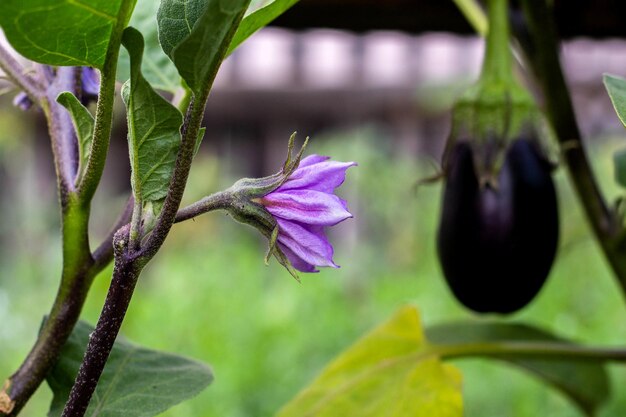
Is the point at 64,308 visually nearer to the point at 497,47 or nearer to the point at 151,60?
the point at 151,60

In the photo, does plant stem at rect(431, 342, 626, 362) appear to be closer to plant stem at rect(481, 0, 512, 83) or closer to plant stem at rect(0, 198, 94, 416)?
plant stem at rect(481, 0, 512, 83)

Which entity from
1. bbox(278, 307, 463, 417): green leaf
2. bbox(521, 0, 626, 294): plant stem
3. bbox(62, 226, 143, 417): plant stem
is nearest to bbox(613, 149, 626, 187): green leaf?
bbox(521, 0, 626, 294): plant stem

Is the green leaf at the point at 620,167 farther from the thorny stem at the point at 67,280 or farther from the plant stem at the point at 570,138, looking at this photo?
the thorny stem at the point at 67,280

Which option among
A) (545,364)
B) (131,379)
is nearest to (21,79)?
(131,379)

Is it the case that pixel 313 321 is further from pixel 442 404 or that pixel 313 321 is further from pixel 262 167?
pixel 262 167

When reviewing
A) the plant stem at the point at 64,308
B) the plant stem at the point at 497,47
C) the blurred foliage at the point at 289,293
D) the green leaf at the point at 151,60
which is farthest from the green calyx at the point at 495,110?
the plant stem at the point at 64,308

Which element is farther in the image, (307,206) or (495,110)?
(495,110)

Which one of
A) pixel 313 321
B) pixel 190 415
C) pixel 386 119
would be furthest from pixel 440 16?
pixel 386 119
